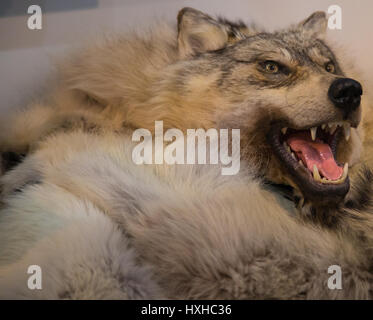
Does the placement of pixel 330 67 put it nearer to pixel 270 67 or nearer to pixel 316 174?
pixel 270 67

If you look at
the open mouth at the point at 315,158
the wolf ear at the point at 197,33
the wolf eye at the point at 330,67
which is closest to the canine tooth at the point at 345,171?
the open mouth at the point at 315,158

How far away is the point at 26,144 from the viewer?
991mm

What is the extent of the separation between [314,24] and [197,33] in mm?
260

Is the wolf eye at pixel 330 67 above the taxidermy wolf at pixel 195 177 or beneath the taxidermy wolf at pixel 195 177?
above

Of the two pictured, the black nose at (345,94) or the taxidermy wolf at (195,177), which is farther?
the black nose at (345,94)

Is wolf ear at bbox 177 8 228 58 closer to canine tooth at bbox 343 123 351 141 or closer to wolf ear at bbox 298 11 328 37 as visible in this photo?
wolf ear at bbox 298 11 328 37

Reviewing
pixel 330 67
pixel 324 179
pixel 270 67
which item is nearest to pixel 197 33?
pixel 270 67

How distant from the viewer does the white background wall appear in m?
1.01

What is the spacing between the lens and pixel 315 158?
3.01 feet

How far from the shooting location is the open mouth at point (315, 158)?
35.6 inches

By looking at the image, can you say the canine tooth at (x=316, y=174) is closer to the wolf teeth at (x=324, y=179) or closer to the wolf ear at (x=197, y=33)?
the wolf teeth at (x=324, y=179)

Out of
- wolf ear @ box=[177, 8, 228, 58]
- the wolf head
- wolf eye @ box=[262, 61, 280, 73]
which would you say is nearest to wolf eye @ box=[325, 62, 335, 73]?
the wolf head

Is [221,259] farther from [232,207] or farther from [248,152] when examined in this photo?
[248,152]

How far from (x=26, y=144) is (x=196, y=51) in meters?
0.43
